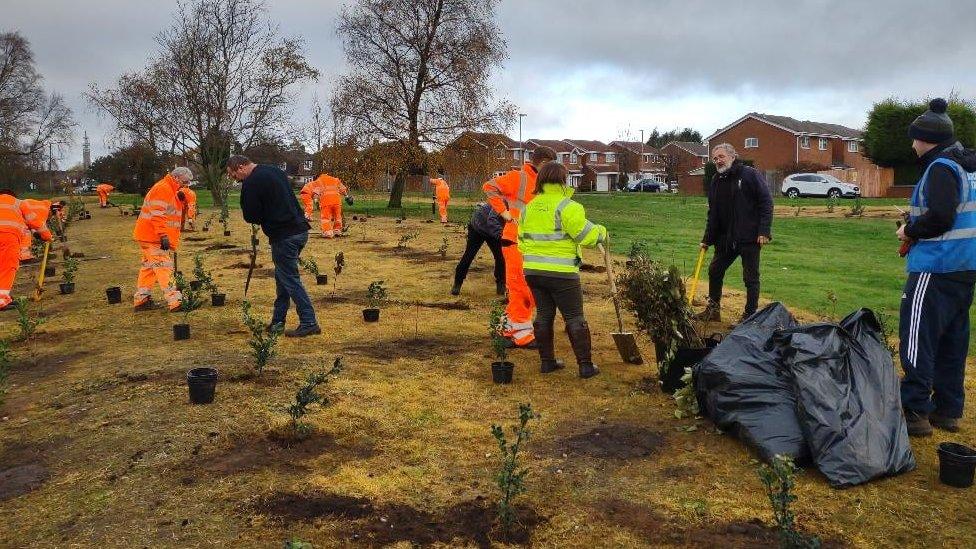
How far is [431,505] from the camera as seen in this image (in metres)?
3.67

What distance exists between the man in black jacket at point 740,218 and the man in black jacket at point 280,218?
4166mm

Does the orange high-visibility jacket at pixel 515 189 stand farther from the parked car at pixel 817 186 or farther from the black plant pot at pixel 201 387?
the parked car at pixel 817 186

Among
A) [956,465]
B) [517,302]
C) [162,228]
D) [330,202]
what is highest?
[330,202]

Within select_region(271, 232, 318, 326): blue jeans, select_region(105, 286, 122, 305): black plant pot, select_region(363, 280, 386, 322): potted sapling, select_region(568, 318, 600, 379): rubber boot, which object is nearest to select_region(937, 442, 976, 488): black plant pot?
select_region(568, 318, 600, 379): rubber boot

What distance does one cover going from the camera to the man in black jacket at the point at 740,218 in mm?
7391

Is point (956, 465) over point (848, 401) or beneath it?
beneath

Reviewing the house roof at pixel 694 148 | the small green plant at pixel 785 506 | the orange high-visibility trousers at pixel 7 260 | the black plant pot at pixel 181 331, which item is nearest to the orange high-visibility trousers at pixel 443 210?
the orange high-visibility trousers at pixel 7 260

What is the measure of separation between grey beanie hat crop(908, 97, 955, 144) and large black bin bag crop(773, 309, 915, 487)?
1329 millimetres

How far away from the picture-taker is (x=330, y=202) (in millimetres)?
17859

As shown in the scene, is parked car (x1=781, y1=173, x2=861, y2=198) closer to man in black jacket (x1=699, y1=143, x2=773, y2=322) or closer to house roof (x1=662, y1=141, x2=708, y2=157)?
house roof (x1=662, y1=141, x2=708, y2=157)

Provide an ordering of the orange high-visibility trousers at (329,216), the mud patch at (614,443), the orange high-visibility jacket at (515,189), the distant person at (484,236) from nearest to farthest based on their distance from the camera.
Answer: the mud patch at (614,443)
the orange high-visibility jacket at (515,189)
the distant person at (484,236)
the orange high-visibility trousers at (329,216)

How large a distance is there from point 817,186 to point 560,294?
136 feet

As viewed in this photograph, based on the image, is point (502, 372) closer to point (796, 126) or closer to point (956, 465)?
point (956, 465)

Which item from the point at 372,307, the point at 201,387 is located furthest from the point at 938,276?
the point at 372,307
